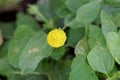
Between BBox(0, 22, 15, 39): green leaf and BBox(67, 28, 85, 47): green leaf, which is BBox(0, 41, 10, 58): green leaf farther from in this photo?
BBox(67, 28, 85, 47): green leaf

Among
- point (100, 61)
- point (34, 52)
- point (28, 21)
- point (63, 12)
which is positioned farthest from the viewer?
point (28, 21)

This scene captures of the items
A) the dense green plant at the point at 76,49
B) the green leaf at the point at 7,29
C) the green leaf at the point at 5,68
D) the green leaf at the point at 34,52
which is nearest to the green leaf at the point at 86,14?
the dense green plant at the point at 76,49

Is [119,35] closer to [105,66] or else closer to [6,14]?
[105,66]

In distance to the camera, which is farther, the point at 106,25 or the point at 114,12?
the point at 114,12

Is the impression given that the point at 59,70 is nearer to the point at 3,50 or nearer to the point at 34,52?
the point at 34,52

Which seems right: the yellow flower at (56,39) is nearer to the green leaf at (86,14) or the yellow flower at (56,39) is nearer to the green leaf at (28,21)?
the green leaf at (86,14)

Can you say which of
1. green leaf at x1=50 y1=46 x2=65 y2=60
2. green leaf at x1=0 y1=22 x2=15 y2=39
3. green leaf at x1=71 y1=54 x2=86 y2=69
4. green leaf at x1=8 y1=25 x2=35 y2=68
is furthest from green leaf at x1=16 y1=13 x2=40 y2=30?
green leaf at x1=71 y1=54 x2=86 y2=69

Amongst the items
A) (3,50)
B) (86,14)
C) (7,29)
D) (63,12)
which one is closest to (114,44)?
(86,14)
